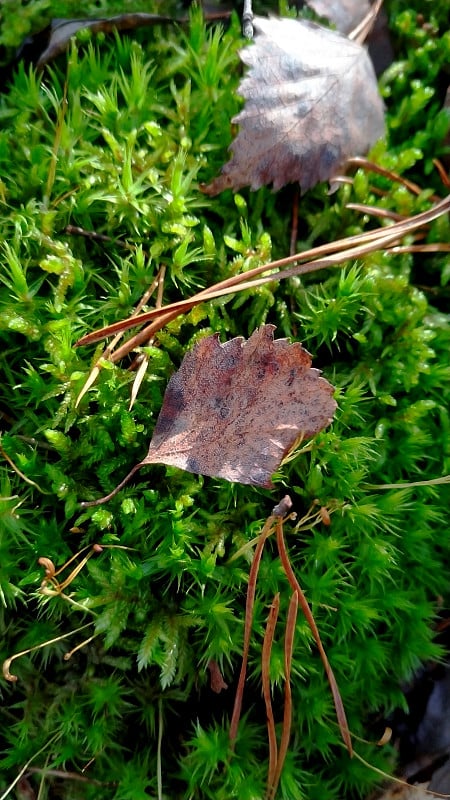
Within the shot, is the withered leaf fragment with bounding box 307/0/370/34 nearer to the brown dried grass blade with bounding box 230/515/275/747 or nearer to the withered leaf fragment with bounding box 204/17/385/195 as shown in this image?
the withered leaf fragment with bounding box 204/17/385/195

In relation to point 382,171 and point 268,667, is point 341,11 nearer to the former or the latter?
point 382,171

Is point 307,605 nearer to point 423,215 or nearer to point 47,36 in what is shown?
point 423,215

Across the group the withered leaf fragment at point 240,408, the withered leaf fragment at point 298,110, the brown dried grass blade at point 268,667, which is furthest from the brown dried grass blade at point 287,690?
the withered leaf fragment at point 298,110

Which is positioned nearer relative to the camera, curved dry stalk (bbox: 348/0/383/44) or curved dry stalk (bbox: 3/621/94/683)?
curved dry stalk (bbox: 3/621/94/683)

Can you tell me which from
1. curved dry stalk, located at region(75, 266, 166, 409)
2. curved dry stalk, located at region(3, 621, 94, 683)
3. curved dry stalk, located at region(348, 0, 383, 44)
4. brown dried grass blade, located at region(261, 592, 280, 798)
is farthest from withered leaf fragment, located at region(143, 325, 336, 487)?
curved dry stalk, located at region(348, 0, 383, 44)

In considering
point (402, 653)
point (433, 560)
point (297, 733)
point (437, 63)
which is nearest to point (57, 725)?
point (297, 733)

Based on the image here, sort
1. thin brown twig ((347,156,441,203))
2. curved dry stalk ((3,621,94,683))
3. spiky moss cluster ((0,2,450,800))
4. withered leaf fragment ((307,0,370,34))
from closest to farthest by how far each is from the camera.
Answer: curved dry stalk ((3,621,94,683)) < spiky moss cluster ((0,2,450,800)) < thin brown twig ((347,156,441,203)) < withered leaf fragment ((307,0,370,34))

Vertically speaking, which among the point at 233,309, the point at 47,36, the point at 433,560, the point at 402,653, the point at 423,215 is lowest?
the point at 402,653
